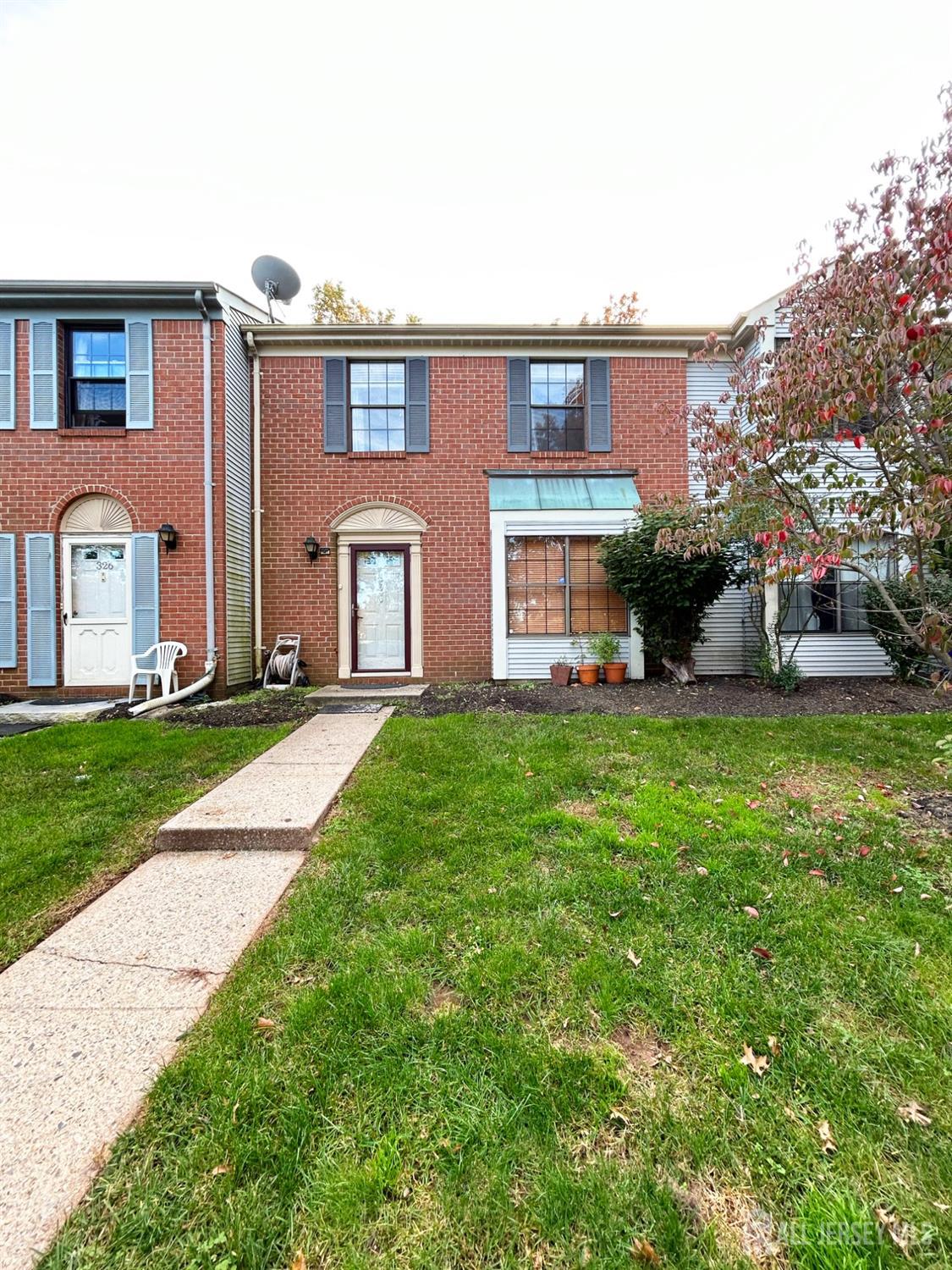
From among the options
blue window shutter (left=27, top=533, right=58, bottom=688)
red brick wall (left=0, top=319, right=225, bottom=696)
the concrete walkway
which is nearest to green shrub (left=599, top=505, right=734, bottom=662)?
the concrete walkway

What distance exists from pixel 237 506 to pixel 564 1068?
851 centimetres

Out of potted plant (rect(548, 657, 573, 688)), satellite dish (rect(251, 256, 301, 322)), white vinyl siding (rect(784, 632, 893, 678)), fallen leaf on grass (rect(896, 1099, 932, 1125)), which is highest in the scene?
satellite dish (rect(251, 256, 301, 322))

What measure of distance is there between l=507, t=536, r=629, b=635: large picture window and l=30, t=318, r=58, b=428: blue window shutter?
24.0 feet

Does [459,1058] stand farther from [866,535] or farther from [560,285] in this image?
[560,285]

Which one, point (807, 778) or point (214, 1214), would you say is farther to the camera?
point (807, 778)

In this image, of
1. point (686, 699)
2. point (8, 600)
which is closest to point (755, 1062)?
point (686, 699)

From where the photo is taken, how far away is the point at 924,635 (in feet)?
10.3

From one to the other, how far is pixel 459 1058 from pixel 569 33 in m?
12.6

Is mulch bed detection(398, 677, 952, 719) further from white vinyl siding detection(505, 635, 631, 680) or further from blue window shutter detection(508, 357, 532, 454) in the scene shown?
blue window shutter detection(508, 357, 532, 454)

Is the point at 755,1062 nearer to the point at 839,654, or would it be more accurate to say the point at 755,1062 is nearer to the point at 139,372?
the point at 839,654

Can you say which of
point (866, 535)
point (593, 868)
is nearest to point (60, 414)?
point (593, 868)

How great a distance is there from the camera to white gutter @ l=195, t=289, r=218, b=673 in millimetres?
7543

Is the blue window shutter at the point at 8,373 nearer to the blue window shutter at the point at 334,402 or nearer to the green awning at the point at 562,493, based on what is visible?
the blue window shutter at the point at 334,402

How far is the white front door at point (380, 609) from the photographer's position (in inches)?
344
